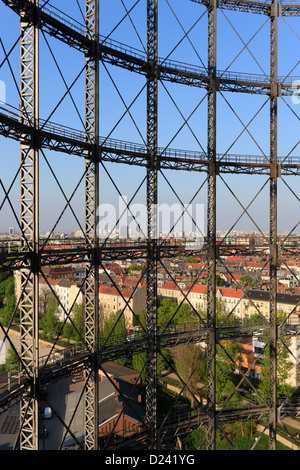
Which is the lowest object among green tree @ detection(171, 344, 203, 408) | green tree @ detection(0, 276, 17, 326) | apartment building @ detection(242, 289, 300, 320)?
green tree @ detection(171, 344, 203, 408)

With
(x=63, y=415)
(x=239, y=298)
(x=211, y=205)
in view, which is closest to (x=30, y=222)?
(x=211, y=205)

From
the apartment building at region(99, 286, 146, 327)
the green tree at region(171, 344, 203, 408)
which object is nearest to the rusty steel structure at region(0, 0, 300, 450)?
the green tree at region(171, 344, 203, 408)

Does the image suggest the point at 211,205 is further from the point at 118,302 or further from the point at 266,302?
the point at 118,302

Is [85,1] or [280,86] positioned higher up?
[85,1]

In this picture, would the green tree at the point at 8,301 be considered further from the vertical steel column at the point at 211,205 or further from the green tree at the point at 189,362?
the vertical steel column at the point at 211,205

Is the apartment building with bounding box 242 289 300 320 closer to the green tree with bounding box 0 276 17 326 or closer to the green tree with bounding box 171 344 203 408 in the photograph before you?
the green tree with bounding box 171 344 203 408

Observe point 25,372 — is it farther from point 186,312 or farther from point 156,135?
→ point 186,312

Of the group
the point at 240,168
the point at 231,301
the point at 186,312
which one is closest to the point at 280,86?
the point at 240,168

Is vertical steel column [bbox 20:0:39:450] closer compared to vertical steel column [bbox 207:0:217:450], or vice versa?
vertical steel column [bbox 20:0:39:450]

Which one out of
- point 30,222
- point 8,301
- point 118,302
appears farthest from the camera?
point 8,301
